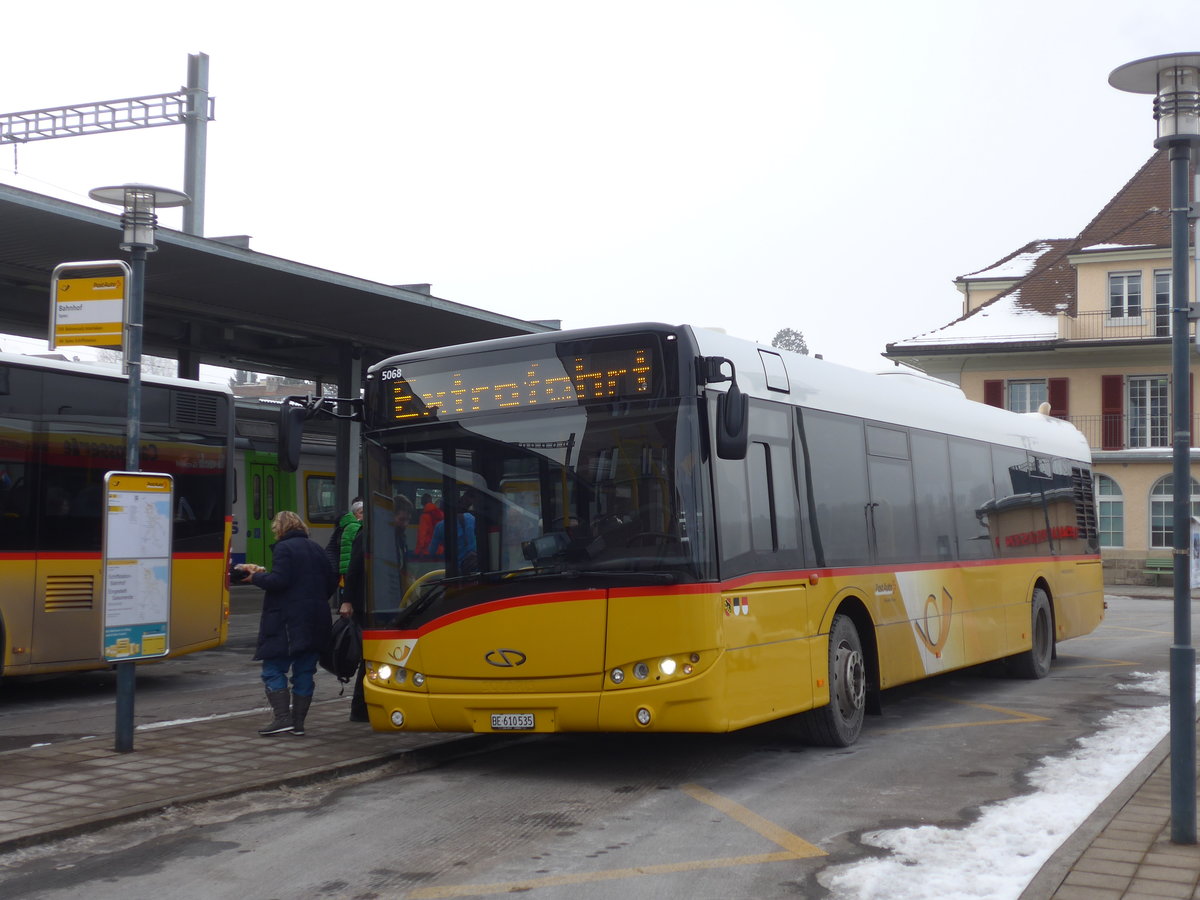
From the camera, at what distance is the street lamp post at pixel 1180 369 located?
20.6 ft

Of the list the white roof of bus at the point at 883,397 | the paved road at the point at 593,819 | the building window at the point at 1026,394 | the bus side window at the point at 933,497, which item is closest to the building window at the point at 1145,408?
the building window at the point at 1026,394

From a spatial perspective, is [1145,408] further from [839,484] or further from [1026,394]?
[839,484]

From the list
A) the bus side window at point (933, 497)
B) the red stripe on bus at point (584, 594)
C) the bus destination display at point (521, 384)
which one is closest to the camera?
the red stripe on bus at point (584, 594)

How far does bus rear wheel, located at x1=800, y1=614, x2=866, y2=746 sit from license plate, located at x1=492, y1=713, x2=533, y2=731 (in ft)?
7.36

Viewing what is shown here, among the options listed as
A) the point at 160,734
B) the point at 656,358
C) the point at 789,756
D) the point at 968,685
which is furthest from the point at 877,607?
the point at 160,734

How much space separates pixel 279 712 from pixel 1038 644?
8363 millimetres

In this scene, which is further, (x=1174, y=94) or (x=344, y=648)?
(x=344, y=648)

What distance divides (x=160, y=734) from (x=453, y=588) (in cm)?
296

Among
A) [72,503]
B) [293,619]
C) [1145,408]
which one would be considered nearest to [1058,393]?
[1145,408]

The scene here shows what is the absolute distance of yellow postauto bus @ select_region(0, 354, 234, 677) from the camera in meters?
11.9

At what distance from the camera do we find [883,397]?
11.4 m

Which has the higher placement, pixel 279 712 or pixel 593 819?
pixel 279 712

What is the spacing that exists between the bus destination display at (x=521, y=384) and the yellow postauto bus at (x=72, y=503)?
4.17 m

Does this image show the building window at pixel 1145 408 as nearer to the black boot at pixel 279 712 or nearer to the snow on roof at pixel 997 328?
the snow on roof at pixel 997 328
